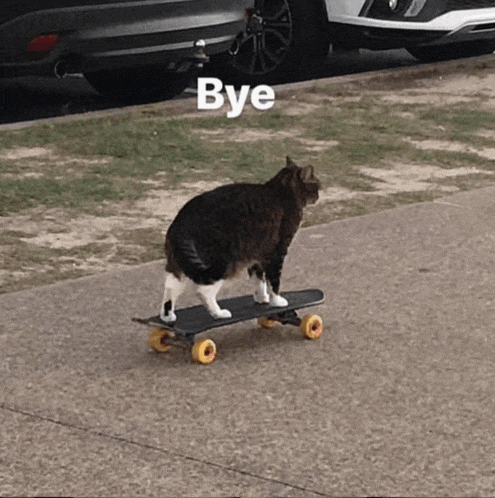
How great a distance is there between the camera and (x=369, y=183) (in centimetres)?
811

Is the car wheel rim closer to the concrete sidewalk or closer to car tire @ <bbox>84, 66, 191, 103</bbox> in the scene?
car tire @ <bbox>84, 66, 191, 103</bbox>

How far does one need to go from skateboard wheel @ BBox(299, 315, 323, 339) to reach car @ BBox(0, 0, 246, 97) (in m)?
4.32

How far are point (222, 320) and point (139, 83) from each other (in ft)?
19.8

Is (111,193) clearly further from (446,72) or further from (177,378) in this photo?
(446,72)

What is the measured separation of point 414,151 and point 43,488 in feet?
17.1

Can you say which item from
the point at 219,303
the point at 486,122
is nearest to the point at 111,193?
the point at 219,303

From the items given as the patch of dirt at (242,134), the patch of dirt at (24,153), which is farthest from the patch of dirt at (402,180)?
the patch of dirt at (24,153)

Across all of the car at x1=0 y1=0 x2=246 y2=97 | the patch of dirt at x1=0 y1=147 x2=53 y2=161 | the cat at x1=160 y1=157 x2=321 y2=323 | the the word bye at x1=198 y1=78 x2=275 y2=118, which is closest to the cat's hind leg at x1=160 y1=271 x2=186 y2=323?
the cat at x1=160 y1=157 x2=321 y2=323

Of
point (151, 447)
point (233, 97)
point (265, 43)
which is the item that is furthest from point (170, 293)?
point (265, 43)

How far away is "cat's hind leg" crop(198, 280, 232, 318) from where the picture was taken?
16.9 feet

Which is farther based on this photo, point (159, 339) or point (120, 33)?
point (120, 33)

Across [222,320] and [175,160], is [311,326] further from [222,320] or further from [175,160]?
[175,160]

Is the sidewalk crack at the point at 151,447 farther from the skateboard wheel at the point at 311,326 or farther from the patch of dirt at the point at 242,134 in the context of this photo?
the patch of dirt at the point at 242,134

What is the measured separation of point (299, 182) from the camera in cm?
545
